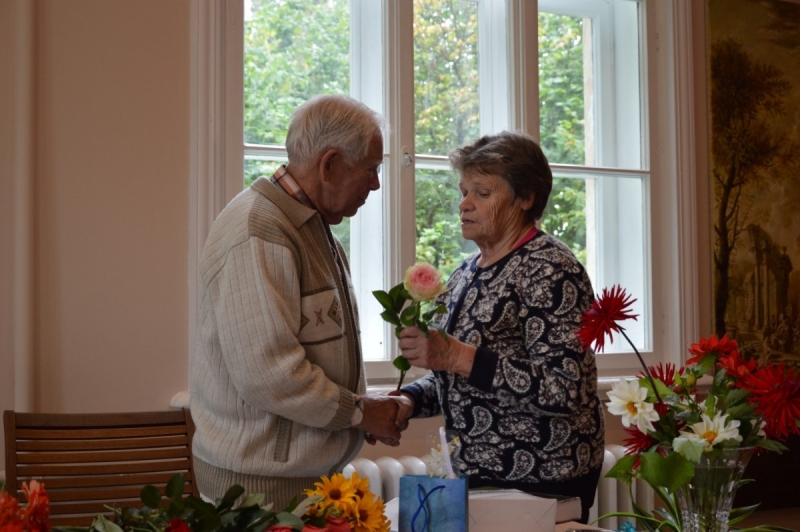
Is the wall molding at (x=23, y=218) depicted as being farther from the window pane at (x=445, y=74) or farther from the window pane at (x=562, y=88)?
the window pane at (x=562, y=88)

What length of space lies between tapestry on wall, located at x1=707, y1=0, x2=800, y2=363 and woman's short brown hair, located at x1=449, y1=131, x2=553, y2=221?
5.40 ft

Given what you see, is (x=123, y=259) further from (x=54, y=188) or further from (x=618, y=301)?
(x=618, y=301)

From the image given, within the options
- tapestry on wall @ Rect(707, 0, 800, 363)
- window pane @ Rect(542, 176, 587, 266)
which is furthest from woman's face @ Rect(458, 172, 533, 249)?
tapestry on wall @ Rect(707, 0, 800, 363)

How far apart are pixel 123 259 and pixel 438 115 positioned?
1.25 m

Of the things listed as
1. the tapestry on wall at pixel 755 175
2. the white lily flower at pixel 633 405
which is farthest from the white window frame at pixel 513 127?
the white lily flower at pixel 633 405

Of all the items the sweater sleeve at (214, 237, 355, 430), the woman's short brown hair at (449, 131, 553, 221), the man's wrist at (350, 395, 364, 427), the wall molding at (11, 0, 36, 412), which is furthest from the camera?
the wall molding at (11, 0, 36, 412)

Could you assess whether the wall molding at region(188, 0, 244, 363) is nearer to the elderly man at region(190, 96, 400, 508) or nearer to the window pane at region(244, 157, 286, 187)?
the window pane at region(244, 157, 286, 187)

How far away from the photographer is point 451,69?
3125mm

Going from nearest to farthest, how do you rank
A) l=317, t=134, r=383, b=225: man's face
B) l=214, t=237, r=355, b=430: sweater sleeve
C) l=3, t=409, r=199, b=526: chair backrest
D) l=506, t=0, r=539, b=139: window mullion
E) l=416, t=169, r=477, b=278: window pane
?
l=214, t=237, r=355, b=430: sweater sleeve, l=317, t=134, r=383, b=225: man's face, l=3, t=409, r=199, b=526: chair backrest, l=416, t=169, r=477, b=278: window pane, l=506, t=0, r=539, b=139: window mullion

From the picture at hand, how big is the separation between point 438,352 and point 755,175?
7.42 feet

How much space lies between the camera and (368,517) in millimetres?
963

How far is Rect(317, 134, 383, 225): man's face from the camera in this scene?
1.83m

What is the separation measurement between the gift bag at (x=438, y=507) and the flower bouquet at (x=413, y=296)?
44cm

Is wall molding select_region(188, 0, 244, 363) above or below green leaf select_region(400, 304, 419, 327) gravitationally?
above
